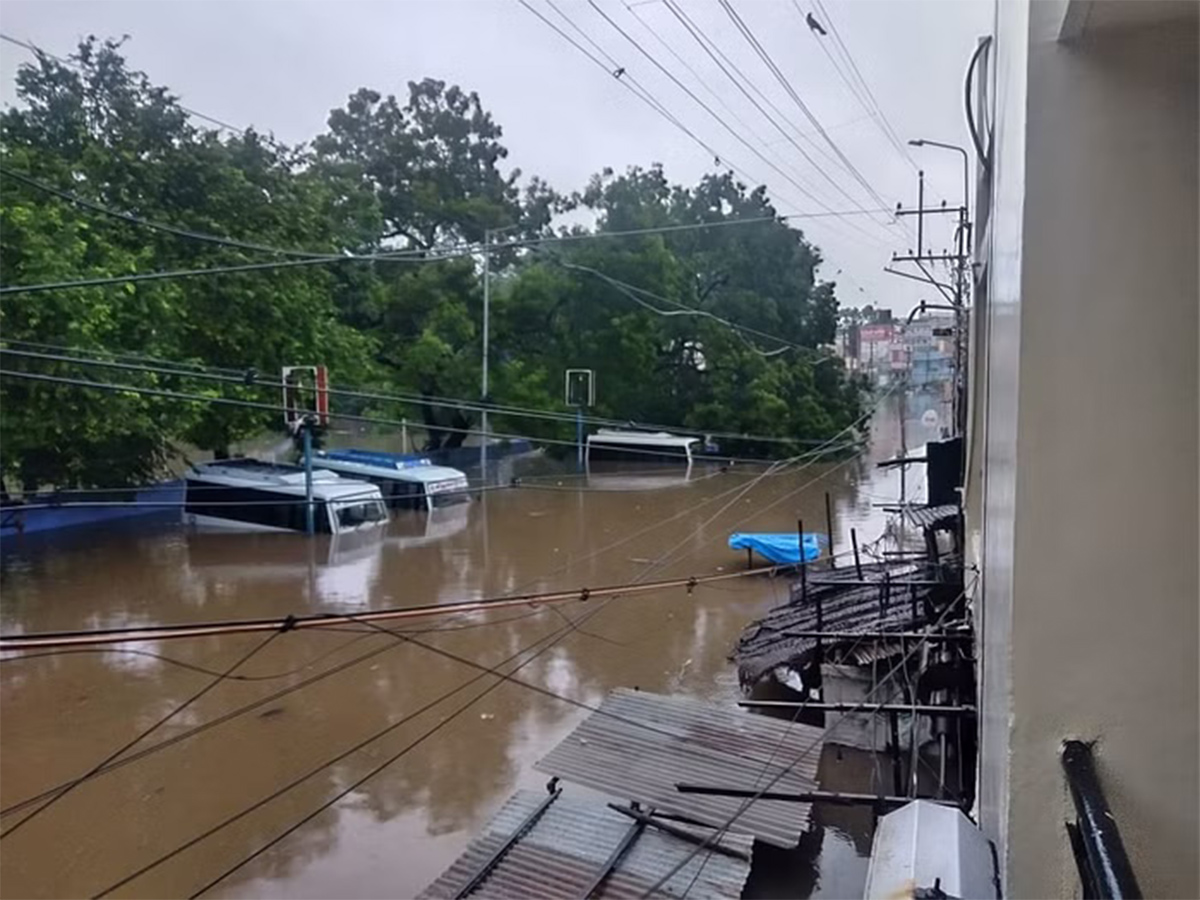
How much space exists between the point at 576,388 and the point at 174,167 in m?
6.70

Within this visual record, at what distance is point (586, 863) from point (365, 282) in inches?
577

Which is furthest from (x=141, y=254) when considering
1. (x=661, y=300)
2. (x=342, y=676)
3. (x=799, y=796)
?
(x=799, y=796)

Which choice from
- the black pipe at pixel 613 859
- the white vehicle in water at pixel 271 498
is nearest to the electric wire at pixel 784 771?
the black pipe at pixel 613 859

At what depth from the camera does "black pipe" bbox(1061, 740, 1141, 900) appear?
78 cm

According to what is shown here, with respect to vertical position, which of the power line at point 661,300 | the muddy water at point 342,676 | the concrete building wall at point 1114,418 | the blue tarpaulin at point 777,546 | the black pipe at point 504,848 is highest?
the power line at point 661,300

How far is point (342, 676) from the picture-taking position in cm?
855

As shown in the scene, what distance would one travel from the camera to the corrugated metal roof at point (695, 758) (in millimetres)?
4254

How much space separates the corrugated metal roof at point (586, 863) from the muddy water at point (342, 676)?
0.98 m

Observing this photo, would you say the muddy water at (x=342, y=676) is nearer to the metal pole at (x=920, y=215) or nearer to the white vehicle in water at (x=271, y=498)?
the white vehicle in water at (x=271, y=498)

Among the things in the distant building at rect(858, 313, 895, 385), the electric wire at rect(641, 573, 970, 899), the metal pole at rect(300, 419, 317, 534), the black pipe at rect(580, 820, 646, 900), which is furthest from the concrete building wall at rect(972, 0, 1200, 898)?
the metal pole at rect(300, 419, 317, 534)

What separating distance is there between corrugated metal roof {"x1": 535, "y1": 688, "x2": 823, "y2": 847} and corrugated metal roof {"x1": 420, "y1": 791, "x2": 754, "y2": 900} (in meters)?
0.17

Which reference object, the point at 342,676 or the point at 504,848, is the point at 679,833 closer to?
the point at 504,848

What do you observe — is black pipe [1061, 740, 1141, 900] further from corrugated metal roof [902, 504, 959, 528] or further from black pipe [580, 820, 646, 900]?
corrugated metal roof [902, 504, 959, 528]

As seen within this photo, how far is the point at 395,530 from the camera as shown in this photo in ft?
49.8
